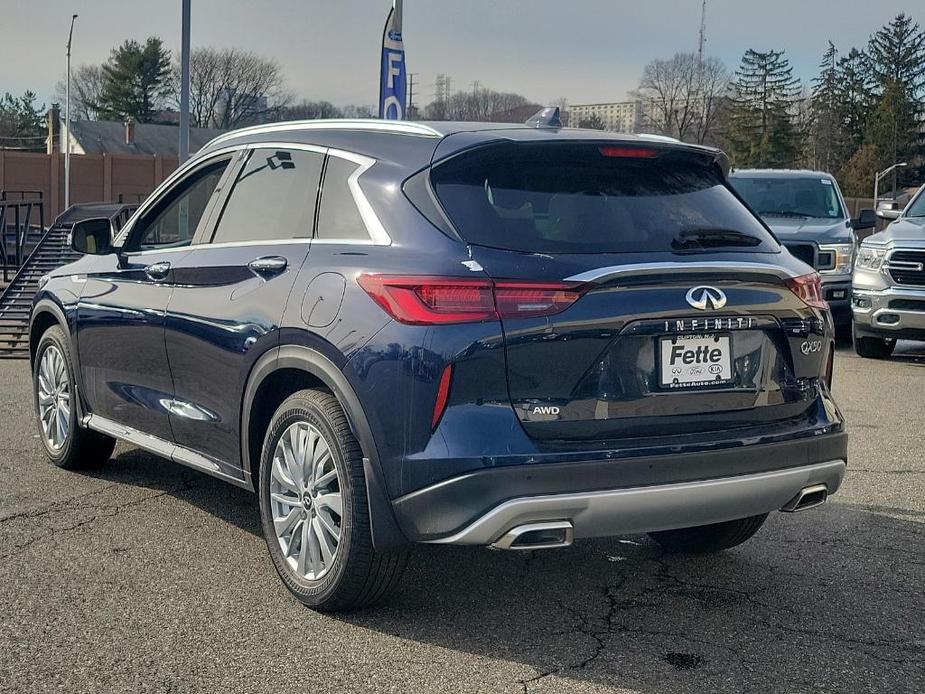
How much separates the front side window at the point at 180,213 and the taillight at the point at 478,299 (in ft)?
6.11

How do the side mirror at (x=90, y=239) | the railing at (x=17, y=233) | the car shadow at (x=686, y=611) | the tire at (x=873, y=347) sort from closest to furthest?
the car shadow at (x=686, y=611), the side mirror at (x=90, y=239), the tire at (x=873, y=347), the railing at (x=17, y=233)

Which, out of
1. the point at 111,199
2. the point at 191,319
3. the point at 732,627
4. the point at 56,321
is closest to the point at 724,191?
the point at 732,627

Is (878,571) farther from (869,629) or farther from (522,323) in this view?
(522,323)

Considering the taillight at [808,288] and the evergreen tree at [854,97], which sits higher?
the evergreen tree at [854,97]

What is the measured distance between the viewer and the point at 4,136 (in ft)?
361

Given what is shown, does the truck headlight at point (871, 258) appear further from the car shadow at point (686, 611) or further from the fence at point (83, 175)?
the fence at point (83, 175)

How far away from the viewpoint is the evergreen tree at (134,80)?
101 m

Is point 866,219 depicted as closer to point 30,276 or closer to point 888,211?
point 888,211

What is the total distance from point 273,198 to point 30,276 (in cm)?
1023

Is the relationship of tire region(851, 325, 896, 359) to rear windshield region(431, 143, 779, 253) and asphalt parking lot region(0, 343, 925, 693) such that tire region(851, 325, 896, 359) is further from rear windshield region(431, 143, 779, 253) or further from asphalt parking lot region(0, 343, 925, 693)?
rear windshield region(431, 143, 779, 253)

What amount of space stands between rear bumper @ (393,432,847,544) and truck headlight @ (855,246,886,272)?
8.35 meters

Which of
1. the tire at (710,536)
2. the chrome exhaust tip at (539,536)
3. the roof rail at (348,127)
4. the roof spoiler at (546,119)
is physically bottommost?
the tire at (710,536)

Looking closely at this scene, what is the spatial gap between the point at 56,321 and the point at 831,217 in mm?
10492

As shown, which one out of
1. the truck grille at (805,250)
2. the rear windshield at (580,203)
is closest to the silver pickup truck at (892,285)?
the truck grille at (805,250)
